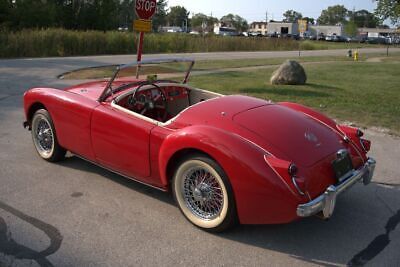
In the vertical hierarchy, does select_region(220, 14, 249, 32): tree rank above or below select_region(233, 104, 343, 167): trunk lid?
above

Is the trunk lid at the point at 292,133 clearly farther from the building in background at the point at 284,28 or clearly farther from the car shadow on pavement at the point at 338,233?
the building in background at the point at 284,28

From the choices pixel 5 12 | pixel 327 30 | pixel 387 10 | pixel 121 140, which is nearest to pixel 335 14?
pixel 327 30

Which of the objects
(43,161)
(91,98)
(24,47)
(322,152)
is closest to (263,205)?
(322,152)

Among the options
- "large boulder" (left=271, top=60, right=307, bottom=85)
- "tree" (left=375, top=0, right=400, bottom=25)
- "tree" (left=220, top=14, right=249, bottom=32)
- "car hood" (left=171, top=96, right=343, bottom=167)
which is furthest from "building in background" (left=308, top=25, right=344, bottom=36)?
"car hood" (left=171, top=96, right=343, bottom=167)

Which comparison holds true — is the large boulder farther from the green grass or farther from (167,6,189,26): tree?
(167,6,189,26): tree

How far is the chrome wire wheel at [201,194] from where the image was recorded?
352 cm

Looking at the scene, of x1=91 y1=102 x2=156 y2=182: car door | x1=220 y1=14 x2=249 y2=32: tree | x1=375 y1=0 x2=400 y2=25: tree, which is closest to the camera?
x1=91 y1=102 x2=156 y2=182: car door

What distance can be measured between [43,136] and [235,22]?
480 feet

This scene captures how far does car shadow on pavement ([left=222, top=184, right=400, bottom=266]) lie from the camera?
11.0ft

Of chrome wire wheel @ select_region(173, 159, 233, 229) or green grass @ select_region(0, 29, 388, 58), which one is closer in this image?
chrome wire wheel @ select_region(173, 159, 233, 229)

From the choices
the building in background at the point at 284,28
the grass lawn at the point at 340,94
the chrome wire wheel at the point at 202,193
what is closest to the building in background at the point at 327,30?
the building in background at the point at 284,28

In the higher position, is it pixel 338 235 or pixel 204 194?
pixel 204 194

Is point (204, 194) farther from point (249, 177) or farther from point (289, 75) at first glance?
point (289, 75)

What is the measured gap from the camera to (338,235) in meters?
3.66
